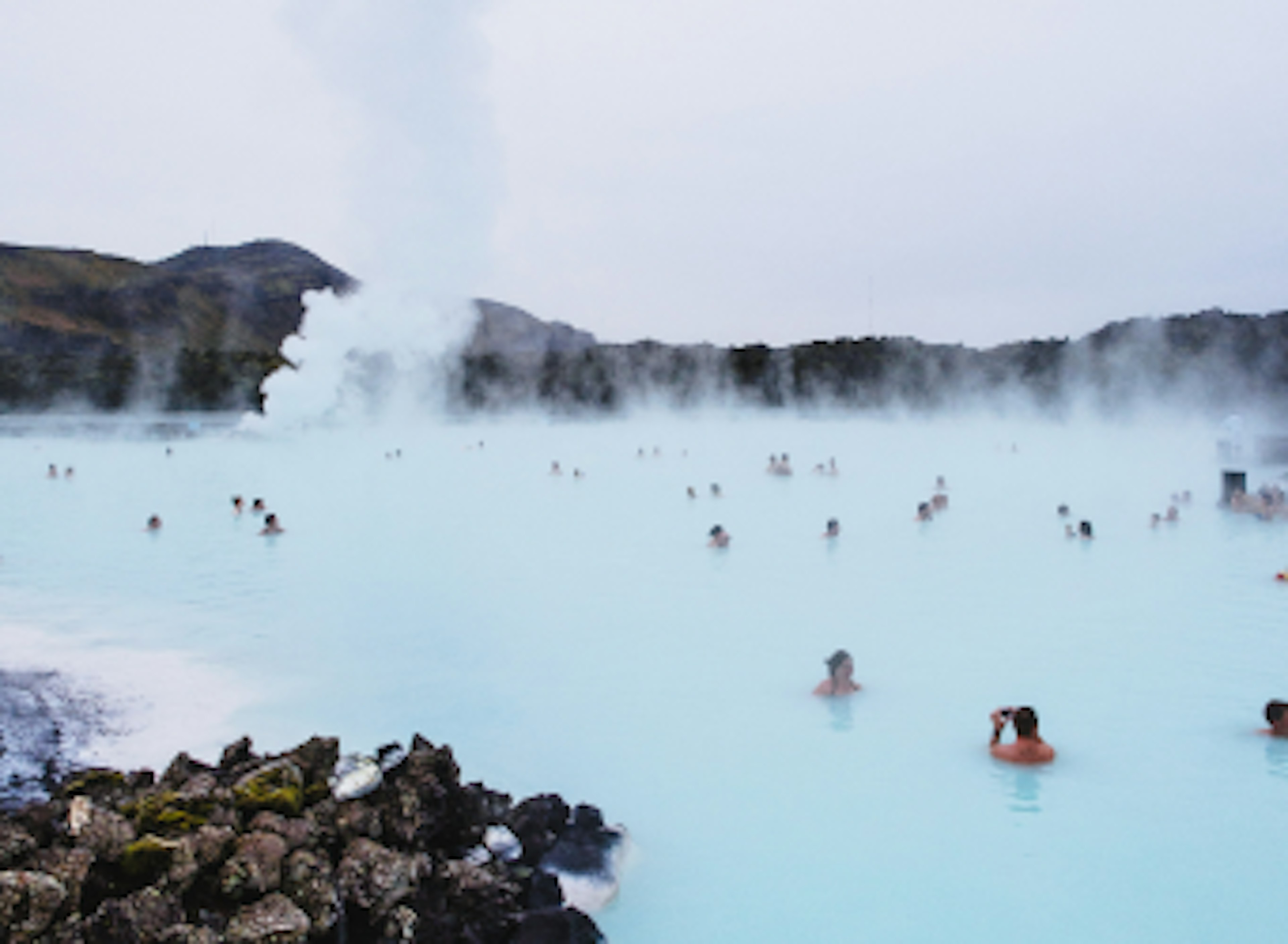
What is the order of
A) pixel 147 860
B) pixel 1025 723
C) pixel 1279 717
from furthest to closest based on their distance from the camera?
pixel 1279 717, pixel 1025 723, pixel 147 860

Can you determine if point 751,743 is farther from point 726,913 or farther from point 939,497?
point 939,497

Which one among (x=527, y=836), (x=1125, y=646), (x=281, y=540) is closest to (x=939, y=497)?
→ (x=1125, y=646)

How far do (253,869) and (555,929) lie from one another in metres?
1.11

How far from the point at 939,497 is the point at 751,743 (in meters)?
11.3

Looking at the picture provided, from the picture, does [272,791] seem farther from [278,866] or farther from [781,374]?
[781,374]

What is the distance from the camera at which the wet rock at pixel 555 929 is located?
11.5ft

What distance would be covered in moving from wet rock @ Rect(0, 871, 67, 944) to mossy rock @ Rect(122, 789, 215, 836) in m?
0.48

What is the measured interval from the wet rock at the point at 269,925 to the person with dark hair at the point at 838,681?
4.46m

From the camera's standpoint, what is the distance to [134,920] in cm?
311

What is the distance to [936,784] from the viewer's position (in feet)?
18.2

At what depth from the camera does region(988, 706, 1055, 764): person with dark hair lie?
224 inches

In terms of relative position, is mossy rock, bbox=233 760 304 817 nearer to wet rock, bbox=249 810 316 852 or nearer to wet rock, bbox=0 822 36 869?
wet rock, bbox=249 810 316 852

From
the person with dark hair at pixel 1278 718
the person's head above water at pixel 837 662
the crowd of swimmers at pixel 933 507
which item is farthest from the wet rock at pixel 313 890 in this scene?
the crowd of swimmers at pixel 933 507

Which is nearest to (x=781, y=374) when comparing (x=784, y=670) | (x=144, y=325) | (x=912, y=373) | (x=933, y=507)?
(x=912, y=373)
